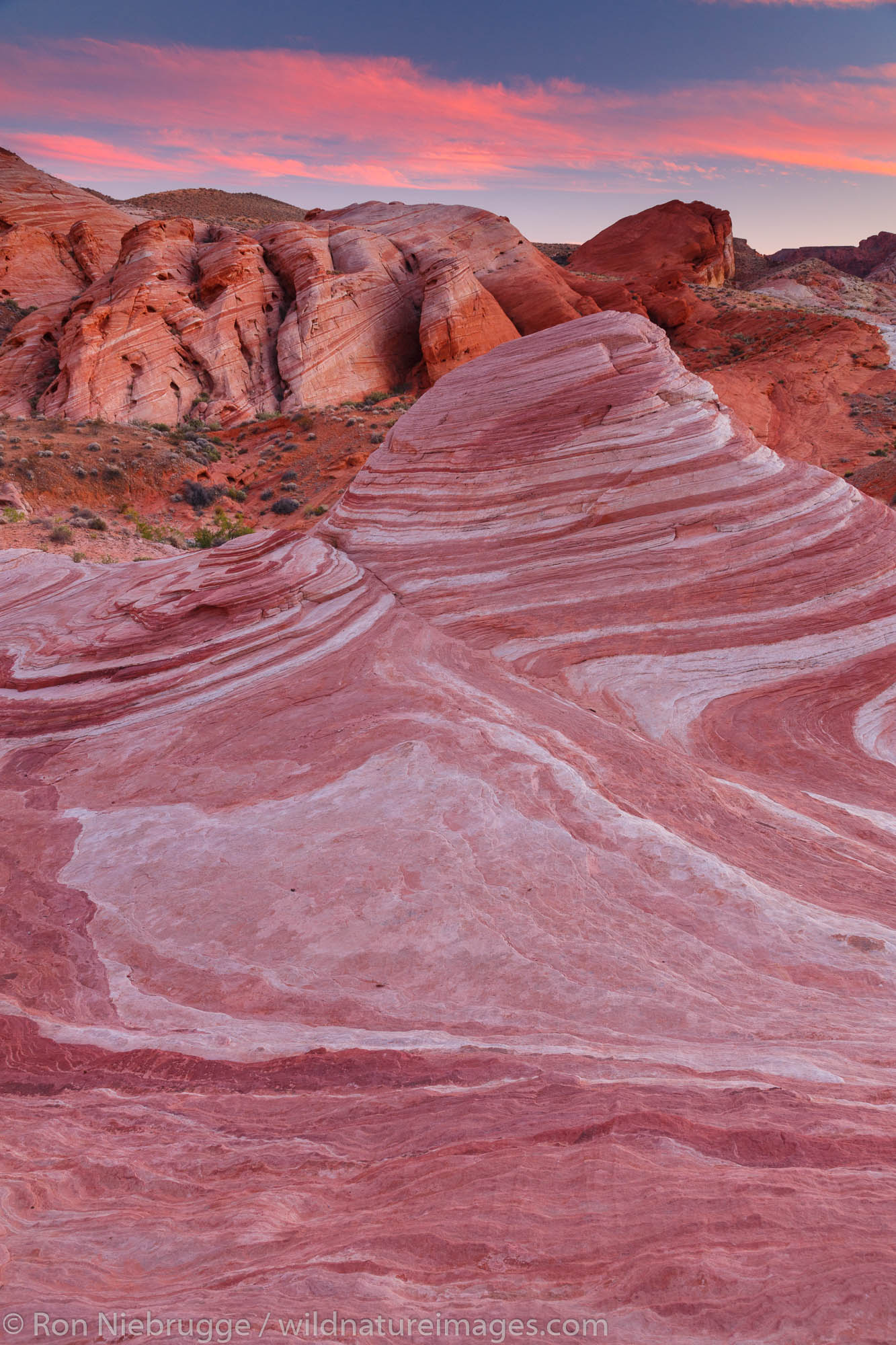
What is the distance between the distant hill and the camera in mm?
74688

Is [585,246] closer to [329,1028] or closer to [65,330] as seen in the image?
[65,330]

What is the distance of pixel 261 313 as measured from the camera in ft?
126

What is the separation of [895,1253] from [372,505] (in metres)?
11.4

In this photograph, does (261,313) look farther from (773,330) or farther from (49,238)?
(773,330)

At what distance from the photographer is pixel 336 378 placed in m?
38.0

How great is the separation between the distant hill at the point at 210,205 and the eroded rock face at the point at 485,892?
74354mm

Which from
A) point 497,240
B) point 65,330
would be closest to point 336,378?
point 65,330

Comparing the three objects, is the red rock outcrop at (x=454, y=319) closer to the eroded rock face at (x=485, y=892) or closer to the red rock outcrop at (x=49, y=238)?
the red rock outcrop at (x=49, y=238)

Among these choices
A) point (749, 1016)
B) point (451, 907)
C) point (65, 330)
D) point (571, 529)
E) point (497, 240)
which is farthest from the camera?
point (497, 240)

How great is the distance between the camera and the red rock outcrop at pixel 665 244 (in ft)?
217

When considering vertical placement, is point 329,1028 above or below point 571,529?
below

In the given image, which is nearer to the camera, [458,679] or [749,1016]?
[749,1016]

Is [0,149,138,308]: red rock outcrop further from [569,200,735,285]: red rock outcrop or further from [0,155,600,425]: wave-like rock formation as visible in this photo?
[569,200,735,285]: red rock outcrop

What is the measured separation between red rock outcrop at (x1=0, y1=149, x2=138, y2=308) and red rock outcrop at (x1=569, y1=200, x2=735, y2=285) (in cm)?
3992
